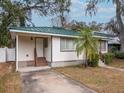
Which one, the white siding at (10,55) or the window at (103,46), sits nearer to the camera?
the window at (103,46)

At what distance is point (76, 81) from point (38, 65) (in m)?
8.67

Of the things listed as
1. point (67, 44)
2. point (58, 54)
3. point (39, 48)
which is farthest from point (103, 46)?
point (39, 48)

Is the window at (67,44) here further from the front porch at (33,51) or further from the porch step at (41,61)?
the porch step at (41,61)

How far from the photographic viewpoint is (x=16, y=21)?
32.3 metres

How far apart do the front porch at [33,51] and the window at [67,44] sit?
115 cm

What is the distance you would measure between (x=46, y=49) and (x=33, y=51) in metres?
1.14

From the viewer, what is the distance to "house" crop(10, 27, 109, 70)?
21266 millimetres

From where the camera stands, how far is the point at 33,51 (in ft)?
73.1

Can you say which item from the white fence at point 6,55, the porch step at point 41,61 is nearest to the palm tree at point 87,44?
the porch step at point 41,61

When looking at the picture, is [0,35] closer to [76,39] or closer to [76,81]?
[76,39]

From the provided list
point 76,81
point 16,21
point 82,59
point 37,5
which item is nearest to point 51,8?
point 37,5

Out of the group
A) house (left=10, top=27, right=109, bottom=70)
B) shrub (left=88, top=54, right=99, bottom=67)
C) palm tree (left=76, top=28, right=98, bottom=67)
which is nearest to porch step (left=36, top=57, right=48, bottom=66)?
house (left=10, top=27, right=109, bottom=70)

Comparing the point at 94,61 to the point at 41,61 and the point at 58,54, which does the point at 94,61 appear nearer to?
the point at 58,54

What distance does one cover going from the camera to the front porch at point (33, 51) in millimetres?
21500
